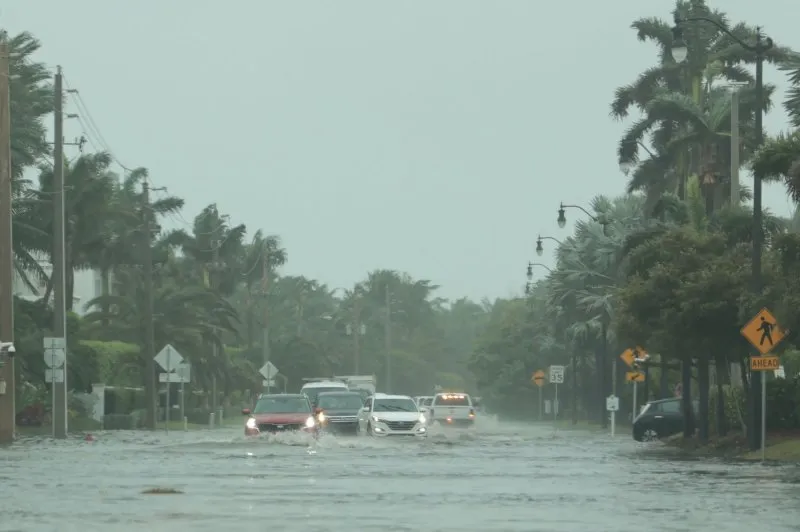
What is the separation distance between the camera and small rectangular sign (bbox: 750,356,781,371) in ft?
118

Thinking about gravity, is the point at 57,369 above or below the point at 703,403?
above

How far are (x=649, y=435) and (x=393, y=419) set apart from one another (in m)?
8.18

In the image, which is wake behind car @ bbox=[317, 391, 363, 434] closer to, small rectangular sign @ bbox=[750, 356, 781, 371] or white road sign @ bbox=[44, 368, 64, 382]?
white road sign @ bbox=[44, 368, 64, 382]

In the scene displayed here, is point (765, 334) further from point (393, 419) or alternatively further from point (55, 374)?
point (55, 374)

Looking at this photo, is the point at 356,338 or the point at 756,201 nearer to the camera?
the point at 756,201

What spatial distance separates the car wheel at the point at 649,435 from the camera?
5281 centimetres

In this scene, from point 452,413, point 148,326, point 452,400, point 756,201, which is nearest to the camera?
point 756,201

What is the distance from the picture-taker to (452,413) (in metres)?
76.6

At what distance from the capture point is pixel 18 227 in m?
69.6

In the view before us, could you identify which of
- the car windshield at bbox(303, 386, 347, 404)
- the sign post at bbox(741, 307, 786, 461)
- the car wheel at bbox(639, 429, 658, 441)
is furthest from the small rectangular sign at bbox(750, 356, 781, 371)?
the car windshield at bbox(303, 386, 347, 404)

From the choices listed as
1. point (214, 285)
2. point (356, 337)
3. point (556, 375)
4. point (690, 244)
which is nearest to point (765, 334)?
point (690, 244)

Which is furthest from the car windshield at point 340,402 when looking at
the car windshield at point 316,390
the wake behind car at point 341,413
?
the car windshield at point 316,390

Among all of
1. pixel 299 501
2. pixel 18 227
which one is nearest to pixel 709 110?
pixel 18 227

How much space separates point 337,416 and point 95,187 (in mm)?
27647
